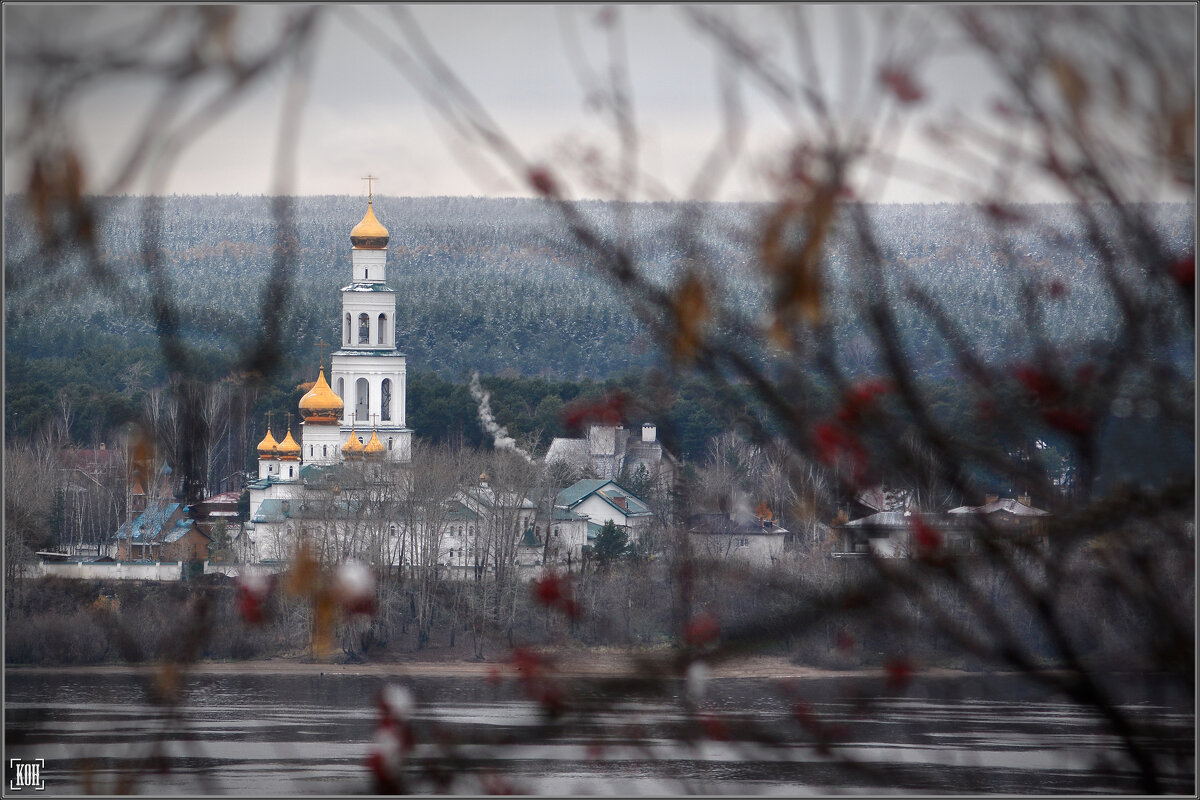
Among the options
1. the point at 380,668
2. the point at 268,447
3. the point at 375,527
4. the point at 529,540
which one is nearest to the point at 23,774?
the point at 380,668

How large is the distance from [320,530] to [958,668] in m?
11.7

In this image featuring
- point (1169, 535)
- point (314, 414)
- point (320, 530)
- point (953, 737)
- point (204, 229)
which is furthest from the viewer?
point (314, 414)

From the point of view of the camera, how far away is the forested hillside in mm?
2125

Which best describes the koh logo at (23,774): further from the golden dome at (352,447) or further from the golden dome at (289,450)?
the golden dome at (289,450)

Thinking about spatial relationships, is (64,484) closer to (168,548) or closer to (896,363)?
(168,548)

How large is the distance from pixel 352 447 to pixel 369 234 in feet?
37.9

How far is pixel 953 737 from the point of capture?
16.2 meters

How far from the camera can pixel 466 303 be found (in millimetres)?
51812

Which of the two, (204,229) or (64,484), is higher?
(204,229)

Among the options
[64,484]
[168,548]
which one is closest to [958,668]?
[168,548]

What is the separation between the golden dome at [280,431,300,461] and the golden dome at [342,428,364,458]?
1154 millimetres

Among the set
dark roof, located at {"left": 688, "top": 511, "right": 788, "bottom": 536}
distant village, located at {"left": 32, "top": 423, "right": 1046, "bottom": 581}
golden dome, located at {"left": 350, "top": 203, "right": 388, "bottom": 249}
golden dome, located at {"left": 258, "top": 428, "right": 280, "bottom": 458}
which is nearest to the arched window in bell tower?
golden dome, located at {"left": 350, "top": 203, "right": 388, "bottom": 249}

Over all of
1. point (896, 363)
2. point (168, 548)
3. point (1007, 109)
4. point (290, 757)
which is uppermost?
point (1007, 109)

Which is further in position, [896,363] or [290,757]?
[290,757]
